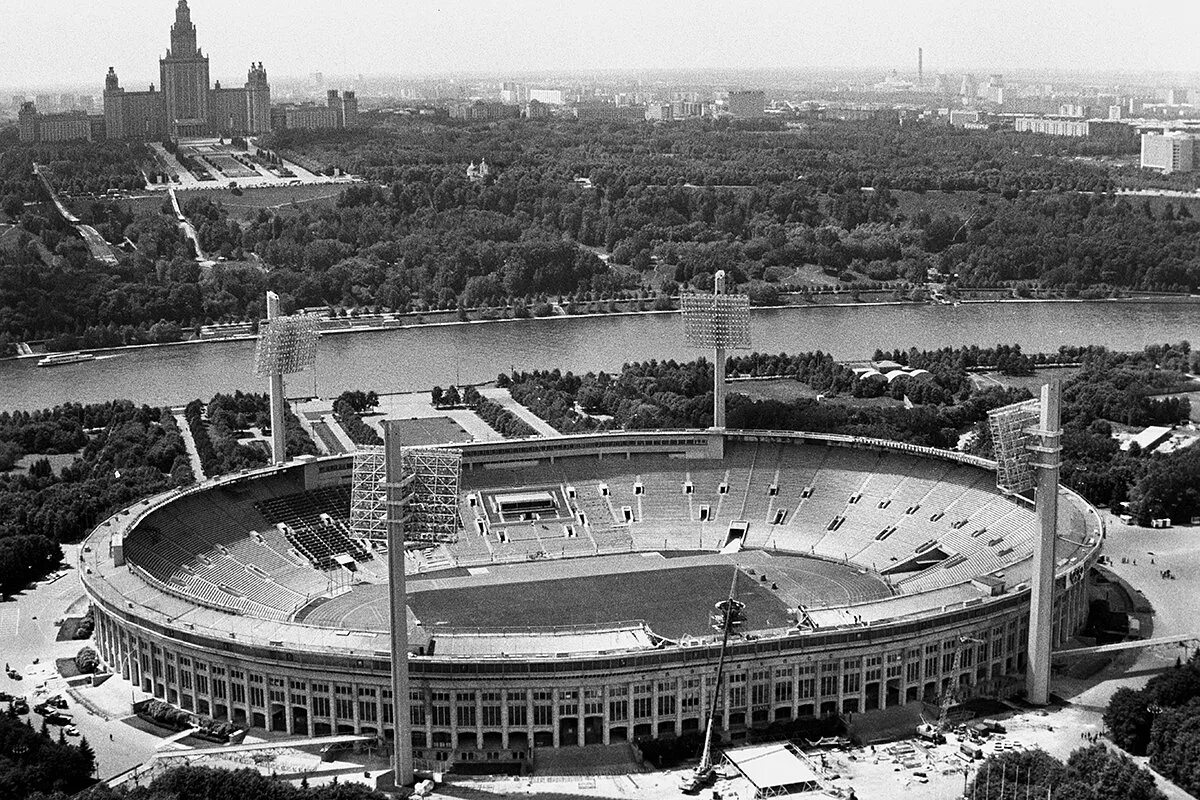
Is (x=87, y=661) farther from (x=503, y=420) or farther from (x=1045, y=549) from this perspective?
(x=503, y=420)

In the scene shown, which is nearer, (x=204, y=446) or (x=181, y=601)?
(x=181, y=601)

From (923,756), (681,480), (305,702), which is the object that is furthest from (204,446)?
(923,756)

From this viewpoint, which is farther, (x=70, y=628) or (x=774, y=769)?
(x=70, y=628)

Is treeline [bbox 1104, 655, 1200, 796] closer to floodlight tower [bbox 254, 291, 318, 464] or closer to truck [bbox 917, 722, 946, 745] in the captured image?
truck [bbox 917, 722, 946, 745]

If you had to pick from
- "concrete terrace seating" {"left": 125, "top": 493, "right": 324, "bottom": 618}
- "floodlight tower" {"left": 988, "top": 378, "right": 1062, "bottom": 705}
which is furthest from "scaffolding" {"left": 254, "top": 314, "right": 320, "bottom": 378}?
"floodlight tower" {"left": 988, "top": 378, "right": 1062, "bottom": 705}

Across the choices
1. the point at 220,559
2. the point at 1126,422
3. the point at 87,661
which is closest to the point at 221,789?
the point at 87,661

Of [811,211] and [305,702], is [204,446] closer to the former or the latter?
[305,702]
